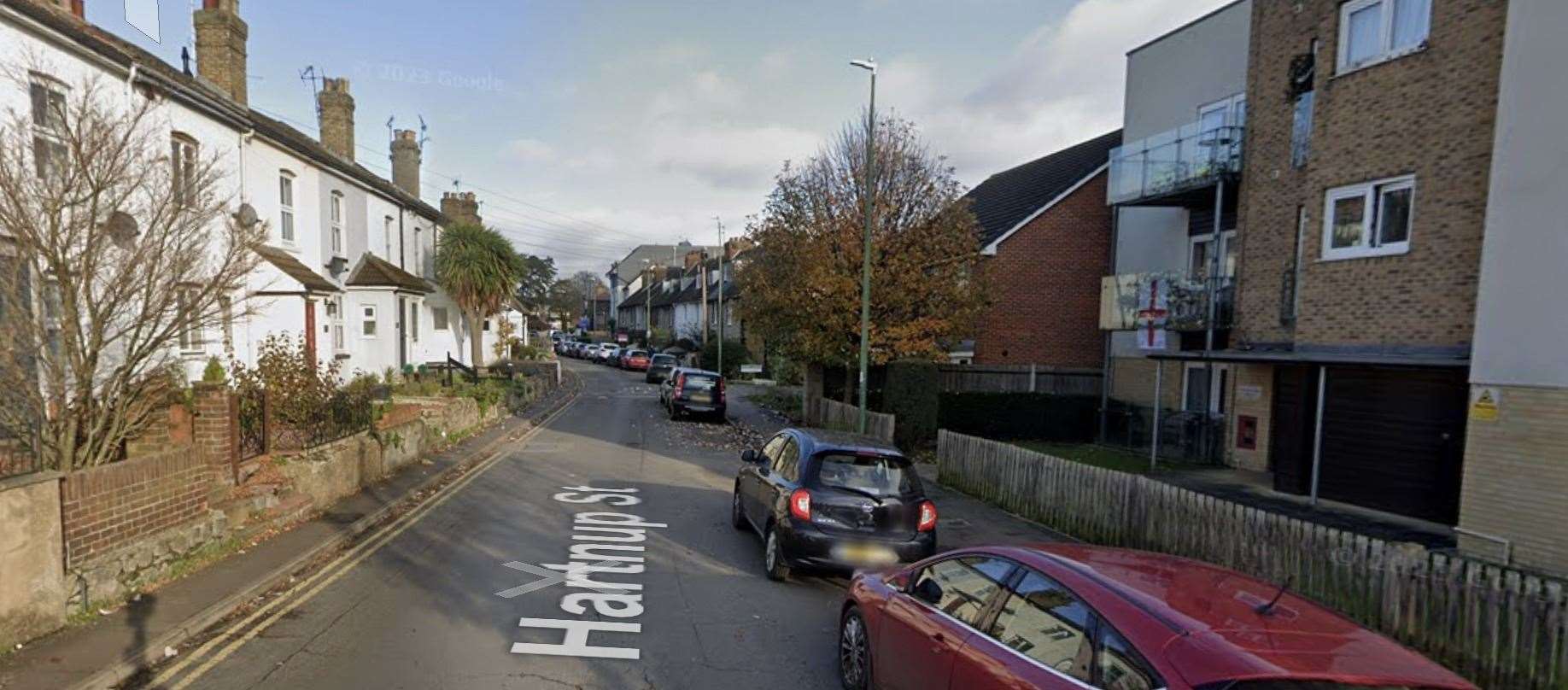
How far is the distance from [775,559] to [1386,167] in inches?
415

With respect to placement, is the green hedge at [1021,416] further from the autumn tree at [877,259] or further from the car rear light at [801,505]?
the car rear light at [801,505]

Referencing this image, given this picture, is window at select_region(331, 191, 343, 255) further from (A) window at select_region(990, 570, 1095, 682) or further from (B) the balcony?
(A) window at select_region(990, 570, 1095, 682)

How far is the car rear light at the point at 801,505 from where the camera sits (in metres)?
7.04

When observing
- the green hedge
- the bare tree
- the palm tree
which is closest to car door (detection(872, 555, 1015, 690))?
the bare tree

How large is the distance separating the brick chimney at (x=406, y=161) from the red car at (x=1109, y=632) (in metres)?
31.3

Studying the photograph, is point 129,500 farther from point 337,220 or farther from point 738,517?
point 337,220

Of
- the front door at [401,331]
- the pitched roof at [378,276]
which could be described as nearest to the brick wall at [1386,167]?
the pitched roof at [378,276]

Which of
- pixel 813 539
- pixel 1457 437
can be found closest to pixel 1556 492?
pixel 1457 437

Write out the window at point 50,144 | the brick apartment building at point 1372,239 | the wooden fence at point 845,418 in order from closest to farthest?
the window at point 50,144 → the brick apartment building at point 1372,239 → the wooden fence at point 845,418

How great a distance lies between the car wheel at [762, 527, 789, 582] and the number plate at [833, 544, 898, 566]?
55 cm

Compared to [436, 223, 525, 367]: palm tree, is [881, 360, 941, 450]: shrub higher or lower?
lower

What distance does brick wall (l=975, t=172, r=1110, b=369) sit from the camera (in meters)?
21.2

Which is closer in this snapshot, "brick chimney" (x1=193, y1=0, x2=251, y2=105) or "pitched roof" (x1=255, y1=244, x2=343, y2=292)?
"pitched roof" (x1=255, y1=244, x2=343, y2=292)

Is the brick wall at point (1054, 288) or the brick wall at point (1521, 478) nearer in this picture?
the brick wall at point (1521, 478)
